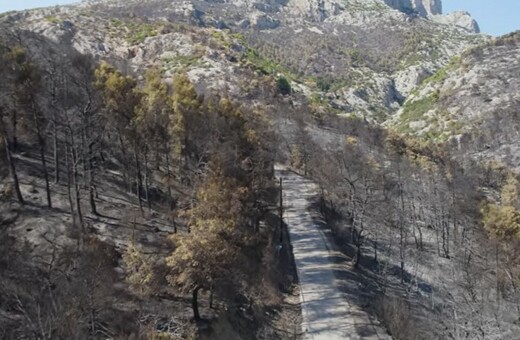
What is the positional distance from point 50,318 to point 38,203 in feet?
74.8

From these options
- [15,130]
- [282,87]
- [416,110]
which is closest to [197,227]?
[15,130]

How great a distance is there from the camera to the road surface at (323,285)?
34.0 m

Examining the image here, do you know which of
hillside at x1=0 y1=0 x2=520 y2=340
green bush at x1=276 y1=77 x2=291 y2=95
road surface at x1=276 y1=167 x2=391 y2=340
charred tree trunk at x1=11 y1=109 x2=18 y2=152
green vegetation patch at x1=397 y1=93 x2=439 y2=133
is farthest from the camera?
green vegetation patch at x1=397 y1=93 x2=439 y2=133

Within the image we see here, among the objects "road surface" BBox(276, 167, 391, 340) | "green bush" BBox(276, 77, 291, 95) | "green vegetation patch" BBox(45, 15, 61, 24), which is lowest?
"road surface" BBox(276, 167, 391, 340)

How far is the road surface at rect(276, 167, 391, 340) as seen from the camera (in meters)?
34.0

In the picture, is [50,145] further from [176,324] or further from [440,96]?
[440,96]

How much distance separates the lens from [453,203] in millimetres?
64750

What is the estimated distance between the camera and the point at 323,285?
41219 millimetres

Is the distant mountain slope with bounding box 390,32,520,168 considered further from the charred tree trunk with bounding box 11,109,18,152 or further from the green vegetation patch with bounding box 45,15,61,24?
the charred tree trunk with bounding box 11,109,18,152

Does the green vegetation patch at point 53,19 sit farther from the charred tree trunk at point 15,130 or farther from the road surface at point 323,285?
the charred tree trunk at point 15,130

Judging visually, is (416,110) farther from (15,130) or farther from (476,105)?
(15,130)

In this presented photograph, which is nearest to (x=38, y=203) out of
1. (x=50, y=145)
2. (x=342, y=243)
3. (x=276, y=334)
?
(x=50, y=145)

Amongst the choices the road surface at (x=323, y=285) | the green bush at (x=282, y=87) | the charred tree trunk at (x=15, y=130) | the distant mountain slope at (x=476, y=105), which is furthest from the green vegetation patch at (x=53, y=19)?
the charred tree trunk at (x=15, y=130)

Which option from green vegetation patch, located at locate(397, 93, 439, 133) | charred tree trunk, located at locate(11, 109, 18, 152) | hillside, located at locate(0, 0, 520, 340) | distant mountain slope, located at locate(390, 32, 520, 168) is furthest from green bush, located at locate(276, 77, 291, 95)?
Answer: charred tree trunk, located at locate(11, 109, 18, 152)
